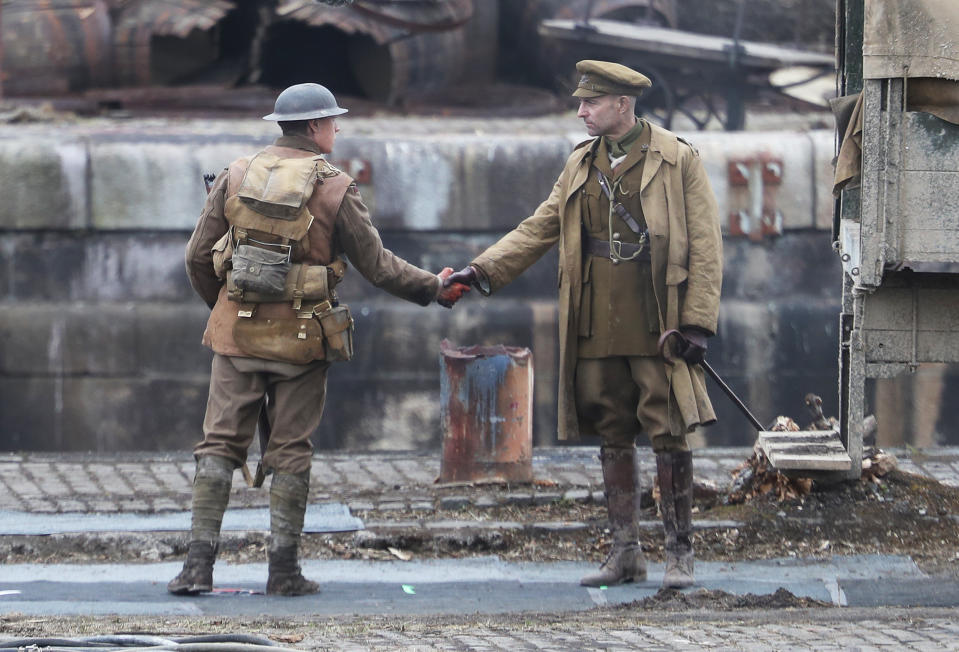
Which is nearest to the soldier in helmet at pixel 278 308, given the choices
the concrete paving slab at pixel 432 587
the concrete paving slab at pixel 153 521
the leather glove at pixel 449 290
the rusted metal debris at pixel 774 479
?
the concrete paving slab at pixel 432 587

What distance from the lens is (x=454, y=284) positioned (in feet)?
22.2

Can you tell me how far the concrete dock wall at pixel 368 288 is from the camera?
9281mm

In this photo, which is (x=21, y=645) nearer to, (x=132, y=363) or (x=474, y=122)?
(x=132, y=363)

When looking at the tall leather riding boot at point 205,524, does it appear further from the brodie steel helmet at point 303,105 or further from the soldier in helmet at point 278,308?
the brodie steel helmet at point 303,105

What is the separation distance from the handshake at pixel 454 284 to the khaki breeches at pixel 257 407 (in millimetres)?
700

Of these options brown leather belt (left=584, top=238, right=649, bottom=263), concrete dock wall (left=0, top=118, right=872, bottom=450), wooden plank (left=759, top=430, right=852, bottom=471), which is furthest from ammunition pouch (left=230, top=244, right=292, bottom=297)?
concrete dock wall (left=0, top=118, right=872, bottom=450)

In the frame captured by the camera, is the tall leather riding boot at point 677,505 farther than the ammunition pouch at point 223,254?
Yes

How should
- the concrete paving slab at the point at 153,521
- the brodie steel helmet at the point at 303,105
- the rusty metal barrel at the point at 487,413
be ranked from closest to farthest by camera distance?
the brodie steel helmet at the point at 303,105, the concrete paving slab at the point at 153,521, the rusty metal barrel at the point at 487,413

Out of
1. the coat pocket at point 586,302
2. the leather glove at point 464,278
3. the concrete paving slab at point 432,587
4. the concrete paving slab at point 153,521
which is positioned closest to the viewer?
the concrete paving slab at point 432,587

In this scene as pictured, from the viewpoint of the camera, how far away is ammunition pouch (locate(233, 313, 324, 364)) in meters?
6.09

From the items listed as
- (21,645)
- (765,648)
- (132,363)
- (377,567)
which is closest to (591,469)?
(377,567)

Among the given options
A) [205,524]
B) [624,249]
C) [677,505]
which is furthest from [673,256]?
[205,524]

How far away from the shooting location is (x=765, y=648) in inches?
194

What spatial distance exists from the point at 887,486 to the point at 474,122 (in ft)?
17.2
